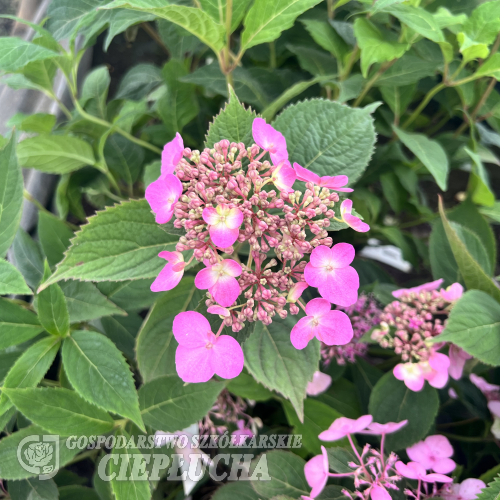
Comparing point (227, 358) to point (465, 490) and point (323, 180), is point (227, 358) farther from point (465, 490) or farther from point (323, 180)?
point (465, 490)

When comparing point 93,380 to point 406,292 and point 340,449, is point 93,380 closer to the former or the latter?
point 340,449

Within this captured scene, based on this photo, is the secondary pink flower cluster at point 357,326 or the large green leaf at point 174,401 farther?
the secondary pink flower cluster at point 357,326

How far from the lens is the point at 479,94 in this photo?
0.86 m

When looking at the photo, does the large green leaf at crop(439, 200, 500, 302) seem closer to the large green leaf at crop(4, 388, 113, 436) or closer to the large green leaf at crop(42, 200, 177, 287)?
the large green leaf at crop(42, 200, 177, 287)

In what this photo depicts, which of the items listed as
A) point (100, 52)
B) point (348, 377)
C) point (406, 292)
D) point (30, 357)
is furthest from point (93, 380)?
point (100, 52)

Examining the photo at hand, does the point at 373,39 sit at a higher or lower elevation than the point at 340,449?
higher

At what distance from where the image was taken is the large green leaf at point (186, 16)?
A: 506mm

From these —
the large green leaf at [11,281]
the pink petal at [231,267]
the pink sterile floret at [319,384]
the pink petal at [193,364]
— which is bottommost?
the pink sterile floret at [319,384]

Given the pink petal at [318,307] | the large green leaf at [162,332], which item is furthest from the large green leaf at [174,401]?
the pink petal at [318,307]

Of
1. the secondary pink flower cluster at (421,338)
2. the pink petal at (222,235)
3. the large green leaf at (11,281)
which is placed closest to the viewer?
the pink petal at (222,235)

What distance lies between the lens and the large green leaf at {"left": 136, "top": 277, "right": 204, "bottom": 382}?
2.19 feet

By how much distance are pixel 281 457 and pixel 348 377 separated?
1.15 feet

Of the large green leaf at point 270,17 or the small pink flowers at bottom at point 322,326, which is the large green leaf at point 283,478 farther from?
the large green leaf at point 270,17

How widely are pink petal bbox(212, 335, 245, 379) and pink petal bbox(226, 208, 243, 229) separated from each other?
13 cm
